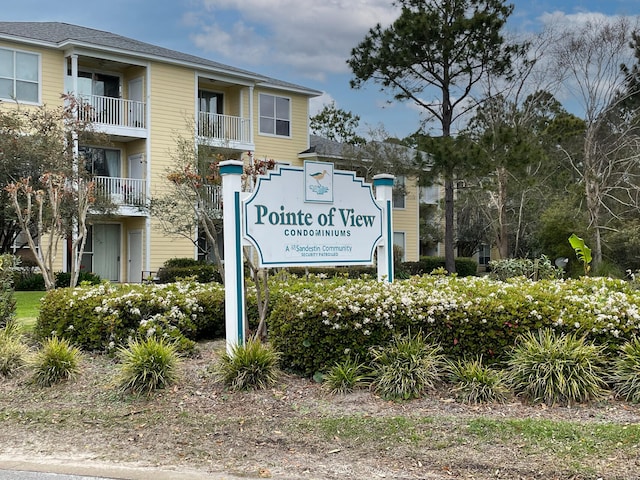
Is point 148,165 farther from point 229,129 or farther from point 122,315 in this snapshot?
point 122,315

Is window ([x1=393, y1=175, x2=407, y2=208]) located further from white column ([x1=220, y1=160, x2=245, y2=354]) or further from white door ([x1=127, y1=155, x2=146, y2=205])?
white column ([x1=220, y1=160, x2=245, y2=354])

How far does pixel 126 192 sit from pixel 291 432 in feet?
65.7

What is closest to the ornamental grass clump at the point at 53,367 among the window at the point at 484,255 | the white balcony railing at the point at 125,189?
the white balcony railing at the point at 125,189

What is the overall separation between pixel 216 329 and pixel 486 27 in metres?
18.4

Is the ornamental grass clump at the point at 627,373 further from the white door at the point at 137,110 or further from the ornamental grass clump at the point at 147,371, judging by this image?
the white door at the point at 137,110

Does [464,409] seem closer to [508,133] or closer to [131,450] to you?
[131,450]

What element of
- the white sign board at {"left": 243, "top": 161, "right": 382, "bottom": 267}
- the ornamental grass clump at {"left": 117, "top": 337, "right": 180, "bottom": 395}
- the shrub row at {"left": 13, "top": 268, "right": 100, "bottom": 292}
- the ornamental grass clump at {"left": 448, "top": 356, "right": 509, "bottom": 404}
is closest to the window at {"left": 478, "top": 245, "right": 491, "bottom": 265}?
the shrub row at {"left": 13, "top": 268, "right": 100, "bottom": 292}

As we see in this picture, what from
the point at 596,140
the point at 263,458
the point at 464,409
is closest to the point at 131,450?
the point at 263,458

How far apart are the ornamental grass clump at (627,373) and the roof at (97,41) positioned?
20.8m

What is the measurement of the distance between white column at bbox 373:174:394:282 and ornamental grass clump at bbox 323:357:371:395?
2.65 m

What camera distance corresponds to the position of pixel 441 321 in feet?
22.6

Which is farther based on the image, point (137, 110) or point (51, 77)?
point (137, 110)

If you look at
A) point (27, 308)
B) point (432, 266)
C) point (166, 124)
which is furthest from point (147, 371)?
point (432, 266)

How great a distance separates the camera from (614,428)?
5270mm
